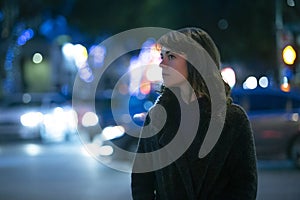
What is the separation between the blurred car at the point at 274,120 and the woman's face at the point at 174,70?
12.2 m

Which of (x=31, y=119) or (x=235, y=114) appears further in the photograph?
(x=31, y=119)

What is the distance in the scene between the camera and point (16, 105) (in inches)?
1094

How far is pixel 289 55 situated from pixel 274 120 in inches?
174

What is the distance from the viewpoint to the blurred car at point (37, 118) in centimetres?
2641

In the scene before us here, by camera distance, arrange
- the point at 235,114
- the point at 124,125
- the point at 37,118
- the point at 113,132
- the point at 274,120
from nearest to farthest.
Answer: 1. the point at 235,114
2. the point at 274,120
3. the point at 124,125
4. the point at 113,132
5. the point at 37,118

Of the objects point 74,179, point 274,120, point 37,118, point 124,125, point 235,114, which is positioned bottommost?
point 235,114

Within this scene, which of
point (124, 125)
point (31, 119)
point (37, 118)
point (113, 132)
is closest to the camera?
point (124, 125)

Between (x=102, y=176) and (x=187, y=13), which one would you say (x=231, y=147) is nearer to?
(x=102, y=176)

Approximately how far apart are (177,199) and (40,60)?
47.8m

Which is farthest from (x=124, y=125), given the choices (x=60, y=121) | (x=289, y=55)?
(x=60, y=121)

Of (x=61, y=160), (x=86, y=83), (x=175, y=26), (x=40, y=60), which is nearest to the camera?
(x=61, y=160)

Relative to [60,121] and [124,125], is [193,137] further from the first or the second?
[60,121]

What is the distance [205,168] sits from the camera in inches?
128

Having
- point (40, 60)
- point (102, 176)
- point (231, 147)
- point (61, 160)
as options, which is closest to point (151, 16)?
point (61, 160)
